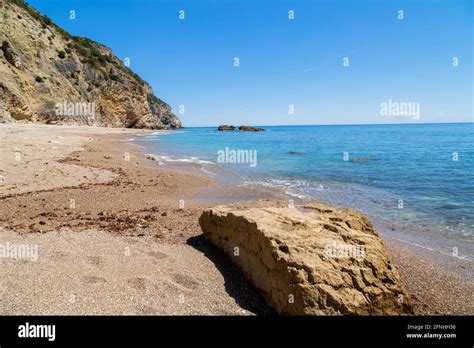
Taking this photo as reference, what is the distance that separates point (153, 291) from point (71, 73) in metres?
65.2

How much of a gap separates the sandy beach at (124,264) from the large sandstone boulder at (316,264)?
46 centimetres

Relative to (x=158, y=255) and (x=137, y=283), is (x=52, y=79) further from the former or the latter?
(x=137, y=283)

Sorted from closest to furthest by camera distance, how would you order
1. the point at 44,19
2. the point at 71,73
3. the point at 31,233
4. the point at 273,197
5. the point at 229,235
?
the point at 229,235 < the point at 31,233 < the point at 273,197 < the point at 71,73 < the point at 44,19

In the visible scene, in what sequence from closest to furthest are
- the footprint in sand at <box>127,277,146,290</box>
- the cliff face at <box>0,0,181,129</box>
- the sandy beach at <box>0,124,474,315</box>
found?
the sandy beach at <box>0,124,474,315</box>
the footprint in sand at <box>127,277,146,290</box>
the cliff face at <box>0,0,181,129</box>

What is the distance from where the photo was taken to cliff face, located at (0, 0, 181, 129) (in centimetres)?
4231

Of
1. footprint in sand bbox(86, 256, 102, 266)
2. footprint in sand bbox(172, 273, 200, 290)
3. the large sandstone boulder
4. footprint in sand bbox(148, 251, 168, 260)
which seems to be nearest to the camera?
the large sandstone boulder

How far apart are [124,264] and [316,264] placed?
3525mm

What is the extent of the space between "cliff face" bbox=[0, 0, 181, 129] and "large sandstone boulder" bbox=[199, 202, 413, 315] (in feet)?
138

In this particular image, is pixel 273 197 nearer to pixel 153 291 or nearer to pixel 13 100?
pixel 153 291

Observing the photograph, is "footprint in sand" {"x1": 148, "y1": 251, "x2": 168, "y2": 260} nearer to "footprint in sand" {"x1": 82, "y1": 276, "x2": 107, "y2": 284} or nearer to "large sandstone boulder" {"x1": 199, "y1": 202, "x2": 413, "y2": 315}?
"footprint in sand" {"x1": 82, "y1": 276, "x2": 107, "y2": 284}

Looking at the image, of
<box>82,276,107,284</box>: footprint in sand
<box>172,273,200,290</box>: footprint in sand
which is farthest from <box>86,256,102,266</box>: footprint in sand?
<box>172,273,200,290</box>: footprint in sand
